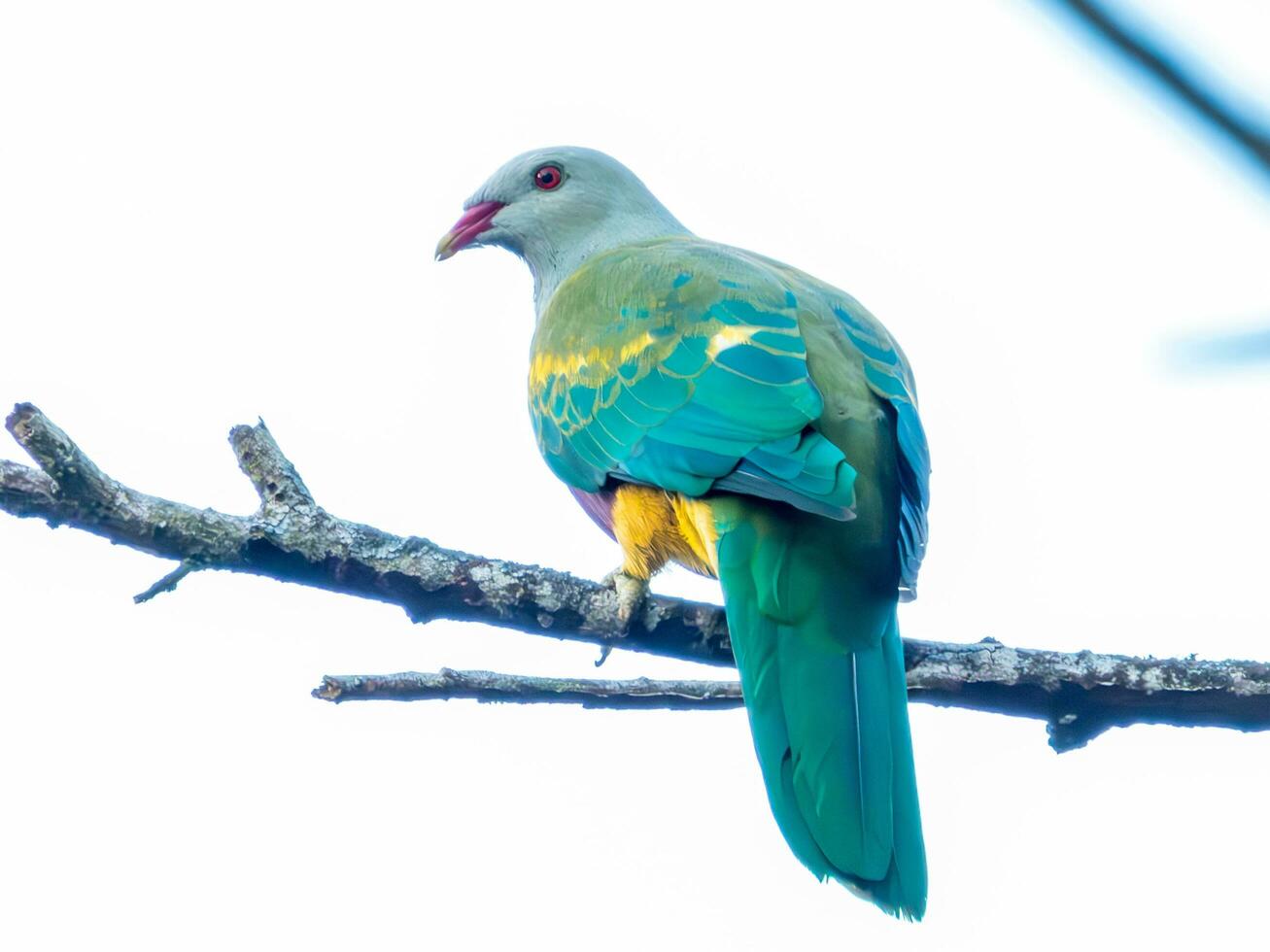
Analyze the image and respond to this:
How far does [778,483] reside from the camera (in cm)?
324

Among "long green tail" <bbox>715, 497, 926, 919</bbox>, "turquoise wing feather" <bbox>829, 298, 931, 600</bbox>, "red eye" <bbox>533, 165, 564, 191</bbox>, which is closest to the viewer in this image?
"long green tail" <bbox>715, 497, 926, 919</bbox>

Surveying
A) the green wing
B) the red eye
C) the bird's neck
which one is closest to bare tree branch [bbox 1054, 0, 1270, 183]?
the green wing

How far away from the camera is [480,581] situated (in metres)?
3.20

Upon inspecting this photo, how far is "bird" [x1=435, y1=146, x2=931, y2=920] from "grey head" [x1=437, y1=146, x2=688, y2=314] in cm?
45

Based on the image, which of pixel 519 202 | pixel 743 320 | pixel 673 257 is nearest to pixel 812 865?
pixel 743 320

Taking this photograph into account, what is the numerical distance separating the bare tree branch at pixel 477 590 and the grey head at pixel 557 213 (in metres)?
2.19

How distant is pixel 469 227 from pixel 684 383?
2010 mm

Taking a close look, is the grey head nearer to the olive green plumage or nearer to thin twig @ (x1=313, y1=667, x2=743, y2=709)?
the olive green plumage

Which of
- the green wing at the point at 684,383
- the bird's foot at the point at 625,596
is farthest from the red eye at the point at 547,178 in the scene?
the bird's foot at the point at 625,596

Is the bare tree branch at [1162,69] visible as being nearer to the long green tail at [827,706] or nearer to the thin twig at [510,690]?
the thin twig at [510,690]

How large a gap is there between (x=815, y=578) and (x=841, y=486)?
0.23 metres

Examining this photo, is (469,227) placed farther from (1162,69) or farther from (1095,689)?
(1162,69)

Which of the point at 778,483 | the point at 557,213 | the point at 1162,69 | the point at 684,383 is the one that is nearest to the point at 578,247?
the point at 557,213

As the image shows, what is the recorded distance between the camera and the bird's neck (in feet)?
17.2
